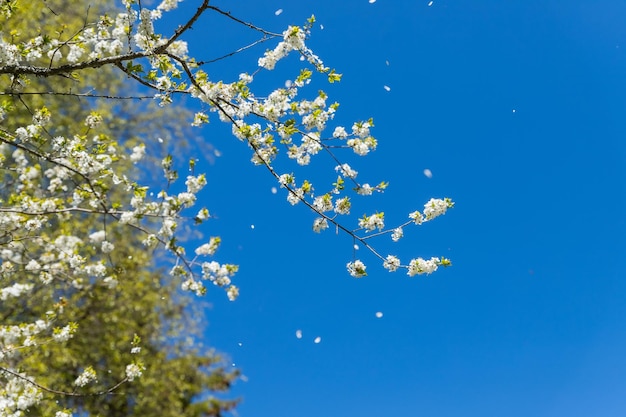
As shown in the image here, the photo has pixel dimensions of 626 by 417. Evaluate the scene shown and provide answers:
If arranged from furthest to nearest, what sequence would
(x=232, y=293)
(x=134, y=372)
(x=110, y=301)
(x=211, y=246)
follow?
(x=110, y=301) < (x=134, y=372) < (x=211, y=246) < (x=232, y=293)

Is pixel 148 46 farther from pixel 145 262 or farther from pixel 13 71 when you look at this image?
pixel 145 262

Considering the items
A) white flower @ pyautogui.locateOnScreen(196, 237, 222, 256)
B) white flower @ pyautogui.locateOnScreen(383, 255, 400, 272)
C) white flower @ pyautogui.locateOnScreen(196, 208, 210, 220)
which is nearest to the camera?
white flower @ pyautogui.locateOnScreen(383, 255, 400, 272)

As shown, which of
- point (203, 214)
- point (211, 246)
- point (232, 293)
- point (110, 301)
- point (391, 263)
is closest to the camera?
point (391, 263)

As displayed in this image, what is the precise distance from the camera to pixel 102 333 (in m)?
12.0

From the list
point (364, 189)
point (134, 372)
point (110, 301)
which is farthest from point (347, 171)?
point (110, 301)

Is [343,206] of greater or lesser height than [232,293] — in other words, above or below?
above

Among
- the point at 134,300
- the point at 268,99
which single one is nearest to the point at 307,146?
the point at 268,99

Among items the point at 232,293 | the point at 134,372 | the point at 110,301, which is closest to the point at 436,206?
the point at 232,293

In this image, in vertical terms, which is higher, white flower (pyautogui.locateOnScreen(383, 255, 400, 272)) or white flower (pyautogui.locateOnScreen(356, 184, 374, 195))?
white flower (pyautogui.locateOnScreen(356, 184, 374, 195))

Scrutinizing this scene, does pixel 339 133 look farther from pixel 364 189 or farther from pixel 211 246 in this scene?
pixel 211 246

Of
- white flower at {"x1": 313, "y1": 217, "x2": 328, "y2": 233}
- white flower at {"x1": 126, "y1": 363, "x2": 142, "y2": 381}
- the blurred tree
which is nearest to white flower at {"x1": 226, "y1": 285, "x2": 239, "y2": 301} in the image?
white flower at {"x1": 313, "y1": 217, "x2": 328, "y2": 233}

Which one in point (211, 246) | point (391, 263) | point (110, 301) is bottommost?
point (391, 263)

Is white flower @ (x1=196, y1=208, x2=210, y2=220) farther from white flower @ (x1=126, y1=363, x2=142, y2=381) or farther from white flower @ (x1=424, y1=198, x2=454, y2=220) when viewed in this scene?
white flower @ (x1=126, y1=363, x2=142, y2=381)

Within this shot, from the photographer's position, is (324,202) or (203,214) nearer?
(324,202)
